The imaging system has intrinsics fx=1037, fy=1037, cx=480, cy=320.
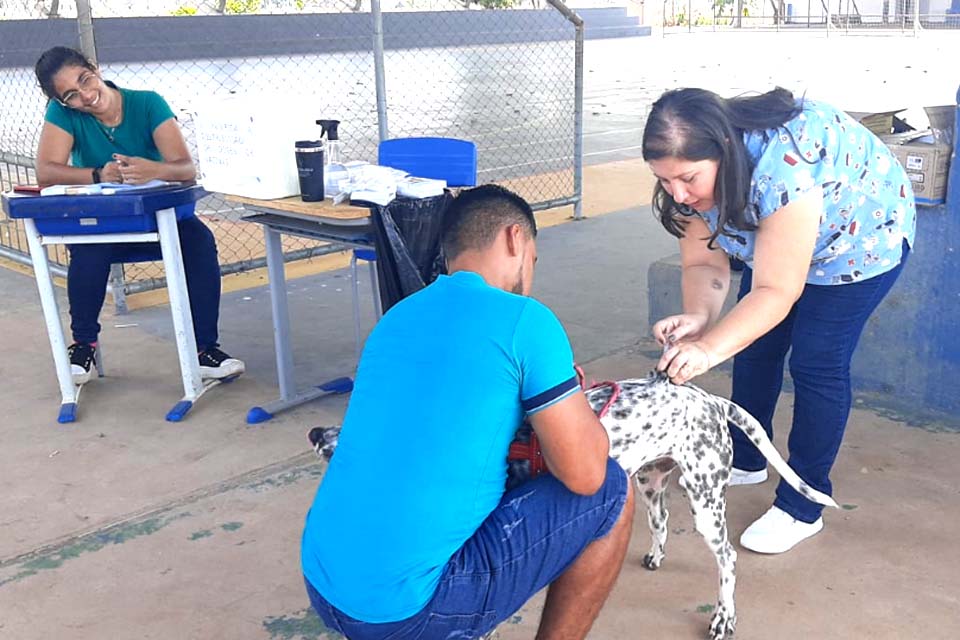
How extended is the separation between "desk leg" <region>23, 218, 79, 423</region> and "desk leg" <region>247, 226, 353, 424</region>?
2.59ft

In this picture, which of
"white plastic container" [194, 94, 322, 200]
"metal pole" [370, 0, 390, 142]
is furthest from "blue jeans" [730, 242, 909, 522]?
"metal pole" [370, 0, 390, 142]

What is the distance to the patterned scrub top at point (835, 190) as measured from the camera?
2.69 metres

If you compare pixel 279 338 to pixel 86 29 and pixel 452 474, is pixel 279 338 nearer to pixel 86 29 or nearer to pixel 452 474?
pixel 86 29

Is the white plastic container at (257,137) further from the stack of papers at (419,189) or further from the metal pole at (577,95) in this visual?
the metal pole at (577,95)

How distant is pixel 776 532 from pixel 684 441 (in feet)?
2.81

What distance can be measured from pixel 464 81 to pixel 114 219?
15486mm

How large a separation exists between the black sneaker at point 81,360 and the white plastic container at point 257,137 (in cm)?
107

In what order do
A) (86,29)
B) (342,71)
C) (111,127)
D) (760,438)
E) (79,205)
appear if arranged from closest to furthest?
1. (760,438)
2. (79,205)
3. (111,127)
4. (86,29)
5. (342,71)

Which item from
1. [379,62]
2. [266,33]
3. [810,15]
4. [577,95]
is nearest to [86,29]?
[379,62]

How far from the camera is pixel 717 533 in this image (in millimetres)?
2781

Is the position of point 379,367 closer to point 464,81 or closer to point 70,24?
point 464,81

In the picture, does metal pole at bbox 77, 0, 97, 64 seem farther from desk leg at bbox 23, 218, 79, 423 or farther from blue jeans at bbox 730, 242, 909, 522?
blue jeans at bbox 730, 242, 909, 522

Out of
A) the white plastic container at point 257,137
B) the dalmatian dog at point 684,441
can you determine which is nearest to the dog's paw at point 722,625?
the dalmatian dog at point 684,441

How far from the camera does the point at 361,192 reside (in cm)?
394
